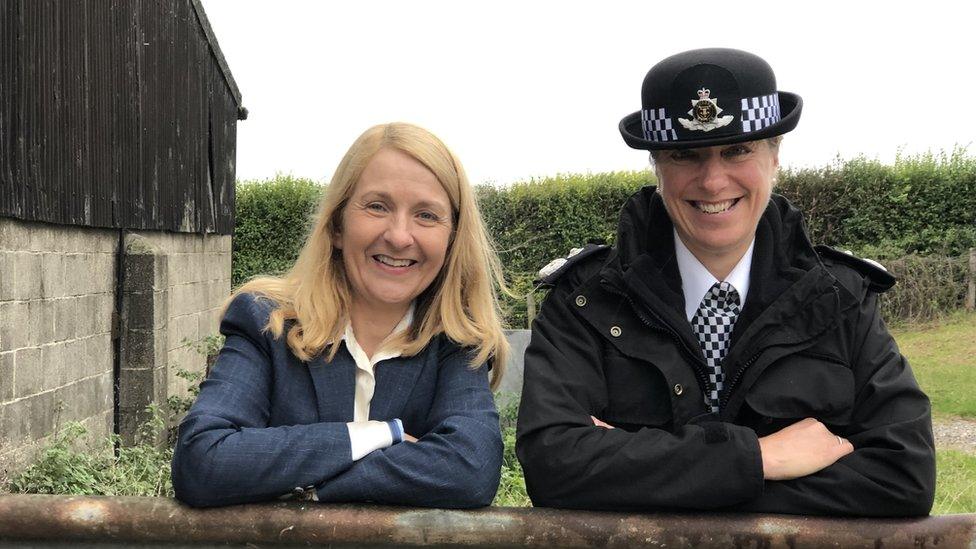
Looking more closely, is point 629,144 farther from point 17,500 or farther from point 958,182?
point 958,182

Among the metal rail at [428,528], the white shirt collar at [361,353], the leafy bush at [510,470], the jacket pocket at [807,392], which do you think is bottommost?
the leafy bush at [510,470]

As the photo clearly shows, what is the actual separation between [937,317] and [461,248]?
53.6ft

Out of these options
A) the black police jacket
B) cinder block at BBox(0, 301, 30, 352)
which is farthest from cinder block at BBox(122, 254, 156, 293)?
the black police jacket

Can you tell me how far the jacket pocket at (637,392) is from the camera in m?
2.46

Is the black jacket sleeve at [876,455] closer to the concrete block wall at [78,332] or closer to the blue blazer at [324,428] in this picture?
the blue blazer at [324,428]

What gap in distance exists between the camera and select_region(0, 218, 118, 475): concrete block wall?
22.3 ft

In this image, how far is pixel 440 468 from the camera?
7.20ft

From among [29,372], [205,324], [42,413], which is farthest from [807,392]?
[205,324]

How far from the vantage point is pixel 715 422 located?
2270 mm

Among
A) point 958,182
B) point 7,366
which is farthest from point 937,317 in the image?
point 7,366

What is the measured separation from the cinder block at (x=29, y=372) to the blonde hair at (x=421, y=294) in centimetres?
497

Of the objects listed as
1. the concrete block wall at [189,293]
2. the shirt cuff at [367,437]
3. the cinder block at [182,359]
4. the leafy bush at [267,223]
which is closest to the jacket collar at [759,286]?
the shirt cuff at [367,437]

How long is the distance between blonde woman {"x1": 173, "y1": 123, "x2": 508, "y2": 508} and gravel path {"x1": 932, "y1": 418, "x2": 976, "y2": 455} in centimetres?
786

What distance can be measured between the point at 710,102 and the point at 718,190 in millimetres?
214
